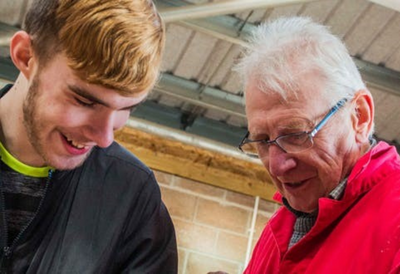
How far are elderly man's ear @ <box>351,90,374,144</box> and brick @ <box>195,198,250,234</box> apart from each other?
7.95 feet

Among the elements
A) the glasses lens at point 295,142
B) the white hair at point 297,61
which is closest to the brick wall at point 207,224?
the white hair at point 297,61

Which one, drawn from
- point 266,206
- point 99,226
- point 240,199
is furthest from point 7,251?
point 266,206

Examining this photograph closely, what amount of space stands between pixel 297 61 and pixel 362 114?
222 millimetres

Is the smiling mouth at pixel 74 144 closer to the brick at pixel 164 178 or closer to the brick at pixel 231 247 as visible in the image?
the brick at pixel 164 178

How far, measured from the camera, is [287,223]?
5.94 feet

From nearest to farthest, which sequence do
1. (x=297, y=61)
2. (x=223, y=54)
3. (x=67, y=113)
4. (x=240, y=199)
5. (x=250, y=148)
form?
(x=67, y=113), (x=297, y=61), (x=250, y=148), (x=223, y=54), (x=240, y=199)

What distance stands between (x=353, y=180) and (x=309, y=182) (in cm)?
16

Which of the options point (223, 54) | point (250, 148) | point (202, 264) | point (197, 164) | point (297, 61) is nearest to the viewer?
point (297, 61)

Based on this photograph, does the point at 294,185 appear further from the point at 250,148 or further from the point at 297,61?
the point at 297,61

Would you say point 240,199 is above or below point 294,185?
below

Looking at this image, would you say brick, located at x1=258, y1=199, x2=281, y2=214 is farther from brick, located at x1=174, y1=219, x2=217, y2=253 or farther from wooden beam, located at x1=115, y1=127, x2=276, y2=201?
brick, located at x1=174, y1=219, x2=217, y2=253

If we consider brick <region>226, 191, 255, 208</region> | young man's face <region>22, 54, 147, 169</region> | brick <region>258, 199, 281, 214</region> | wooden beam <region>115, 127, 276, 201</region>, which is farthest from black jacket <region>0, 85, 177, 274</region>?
brick <region>258, 199, 281, 214</region>

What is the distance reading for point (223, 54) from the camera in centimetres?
342

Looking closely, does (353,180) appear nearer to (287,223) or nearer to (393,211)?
(393,211)
